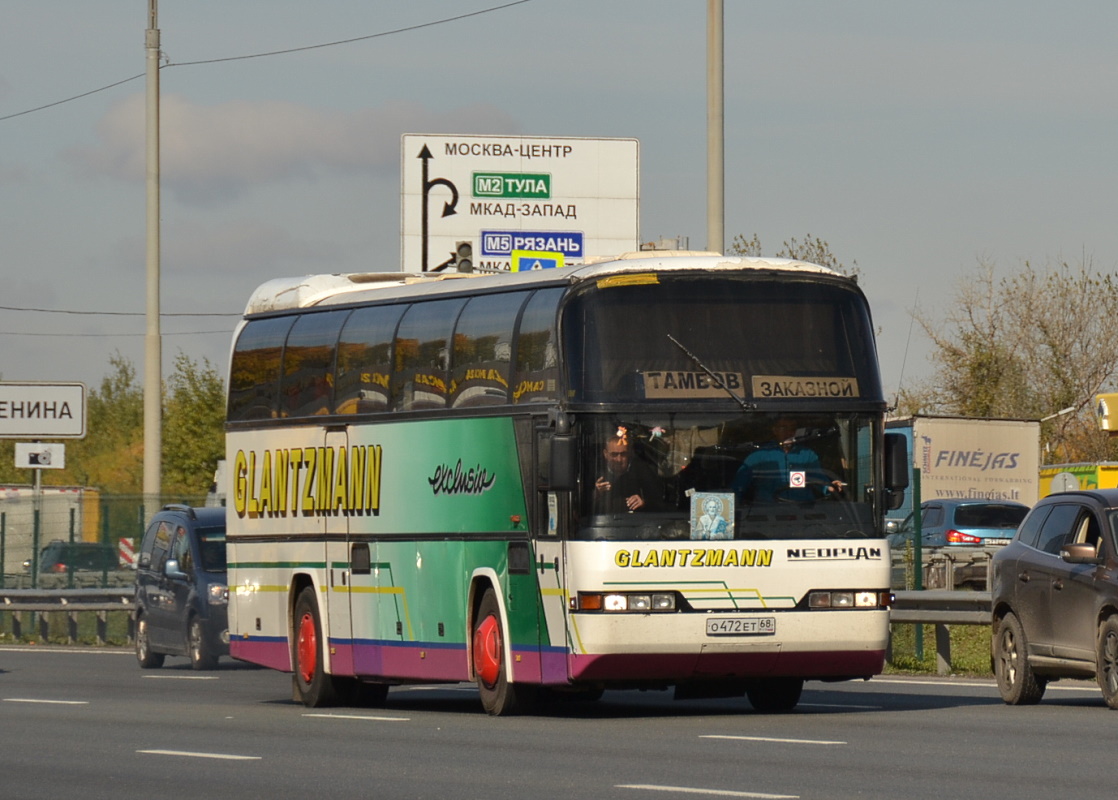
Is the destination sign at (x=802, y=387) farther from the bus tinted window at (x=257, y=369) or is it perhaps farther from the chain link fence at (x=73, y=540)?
the chain link fence at (x=73, y=540)

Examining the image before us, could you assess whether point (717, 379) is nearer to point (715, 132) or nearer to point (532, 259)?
point (715, 132)

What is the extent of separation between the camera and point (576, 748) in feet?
46.4

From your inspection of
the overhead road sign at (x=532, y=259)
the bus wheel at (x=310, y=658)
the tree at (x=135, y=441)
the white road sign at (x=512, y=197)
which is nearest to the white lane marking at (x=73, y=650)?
the white road sign at (x=512, y=197)

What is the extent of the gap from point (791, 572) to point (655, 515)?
986 millimetres

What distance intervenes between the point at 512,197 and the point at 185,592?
32.9ft

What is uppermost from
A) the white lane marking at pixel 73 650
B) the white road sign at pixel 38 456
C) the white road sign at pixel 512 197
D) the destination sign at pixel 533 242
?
the white road sign at pixel 512 197

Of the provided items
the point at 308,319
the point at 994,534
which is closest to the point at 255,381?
the point at 308,319

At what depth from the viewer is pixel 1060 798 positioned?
10883 millimetres

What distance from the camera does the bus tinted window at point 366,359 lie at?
18750 mm

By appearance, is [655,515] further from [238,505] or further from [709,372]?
[238,505]

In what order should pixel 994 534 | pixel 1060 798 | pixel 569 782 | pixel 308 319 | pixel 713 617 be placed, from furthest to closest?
pixel 994 534
pixel 308 319
pixel 713 617
pixel 569 782
pixel 1060 798

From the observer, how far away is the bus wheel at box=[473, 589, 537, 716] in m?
16.9

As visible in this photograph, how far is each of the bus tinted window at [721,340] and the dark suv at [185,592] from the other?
39.4 ft

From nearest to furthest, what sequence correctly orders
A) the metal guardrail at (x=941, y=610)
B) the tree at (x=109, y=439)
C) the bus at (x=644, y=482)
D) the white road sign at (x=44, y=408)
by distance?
the bus at (x=644, y=482) → the metal guardrail at (x=941, y=610) → the white road sign at (x=44, y=408) → the tree at (x=109, y=439)
